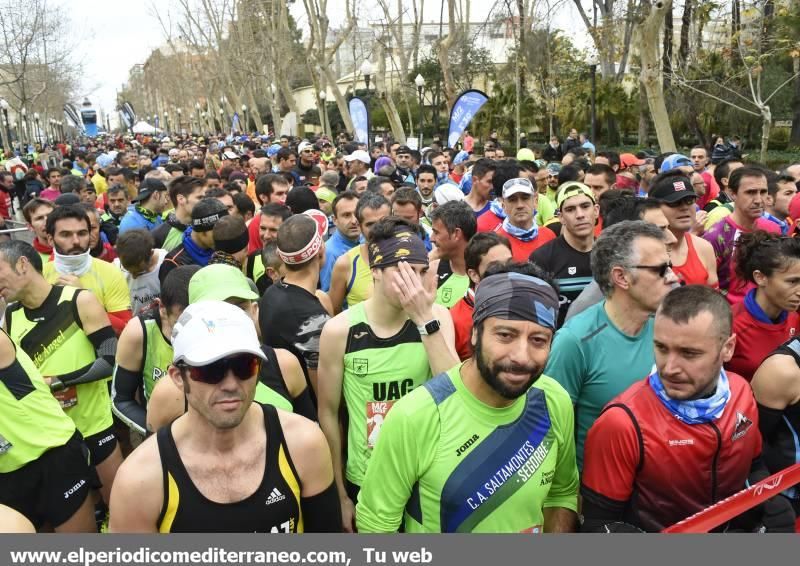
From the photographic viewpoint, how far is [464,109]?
54.0 feet

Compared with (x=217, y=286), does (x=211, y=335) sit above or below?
above

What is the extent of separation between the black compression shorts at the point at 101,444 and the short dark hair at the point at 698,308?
343 cm

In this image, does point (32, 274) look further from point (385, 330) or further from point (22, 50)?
point (22, 50)

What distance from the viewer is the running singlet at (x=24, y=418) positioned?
3.34 meters

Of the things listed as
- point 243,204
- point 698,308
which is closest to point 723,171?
point 243,204

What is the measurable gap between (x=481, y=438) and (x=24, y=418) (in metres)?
2.30

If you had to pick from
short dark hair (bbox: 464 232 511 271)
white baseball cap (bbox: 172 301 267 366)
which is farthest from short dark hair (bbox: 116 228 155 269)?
white baseball cap (bbox: 172 301 267 366)

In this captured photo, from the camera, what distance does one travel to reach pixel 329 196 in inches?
358

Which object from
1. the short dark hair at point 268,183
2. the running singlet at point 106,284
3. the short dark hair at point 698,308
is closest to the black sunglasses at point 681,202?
the short dark hair at point 698,308

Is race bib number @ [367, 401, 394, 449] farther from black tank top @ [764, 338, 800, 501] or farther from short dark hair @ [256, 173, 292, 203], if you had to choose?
short dark hair @ [256, 173, 292, 203]

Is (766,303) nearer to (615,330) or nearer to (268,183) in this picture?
(615,330)

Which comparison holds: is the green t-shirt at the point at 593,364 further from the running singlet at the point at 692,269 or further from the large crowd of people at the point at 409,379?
the running singlet at the point at 692,269

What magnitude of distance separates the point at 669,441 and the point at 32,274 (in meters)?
3.65
